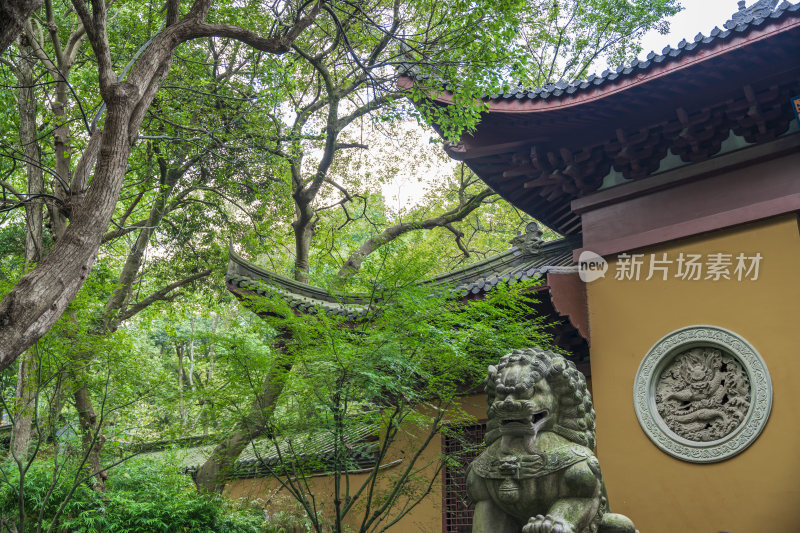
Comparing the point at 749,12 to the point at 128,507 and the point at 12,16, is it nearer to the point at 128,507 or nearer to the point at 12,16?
the point at 12,16

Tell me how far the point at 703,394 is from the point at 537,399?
2.59 m

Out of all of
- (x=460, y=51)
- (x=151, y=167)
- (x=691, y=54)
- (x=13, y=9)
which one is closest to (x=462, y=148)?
(x=460, y=51)

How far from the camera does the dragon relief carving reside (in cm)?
482

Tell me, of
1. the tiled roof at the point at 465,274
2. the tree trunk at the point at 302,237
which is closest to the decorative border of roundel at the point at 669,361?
the tiled roof at the point at 465,274

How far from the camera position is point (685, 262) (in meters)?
5.45

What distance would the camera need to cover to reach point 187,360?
20.6m

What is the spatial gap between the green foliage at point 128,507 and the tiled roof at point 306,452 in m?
0.46

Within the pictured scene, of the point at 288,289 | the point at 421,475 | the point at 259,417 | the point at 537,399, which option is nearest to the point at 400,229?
the point at 288,289

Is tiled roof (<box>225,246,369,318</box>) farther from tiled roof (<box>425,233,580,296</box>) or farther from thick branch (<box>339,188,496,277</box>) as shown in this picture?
thick branch (<box>339,188,496,277</box>)

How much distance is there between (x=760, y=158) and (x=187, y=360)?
18.4 m

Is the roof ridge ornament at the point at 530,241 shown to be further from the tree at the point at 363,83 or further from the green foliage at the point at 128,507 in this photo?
the green foliage at the point at 128,507

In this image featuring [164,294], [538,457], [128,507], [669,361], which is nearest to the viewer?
[538,457]

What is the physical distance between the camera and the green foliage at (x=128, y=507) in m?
6.26

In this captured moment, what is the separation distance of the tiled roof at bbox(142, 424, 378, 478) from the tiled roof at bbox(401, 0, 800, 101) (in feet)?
10.5
